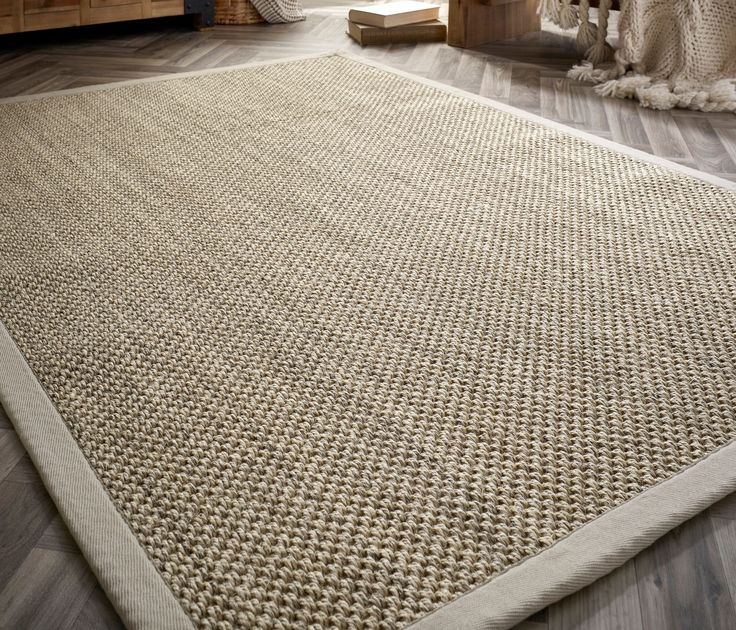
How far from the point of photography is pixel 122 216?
1437mm

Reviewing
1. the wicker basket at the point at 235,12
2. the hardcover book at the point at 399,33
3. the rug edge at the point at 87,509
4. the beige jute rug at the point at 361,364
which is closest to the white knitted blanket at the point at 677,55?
the beige jute rug at the point at 361,364

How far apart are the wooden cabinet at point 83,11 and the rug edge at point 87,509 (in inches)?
69.1

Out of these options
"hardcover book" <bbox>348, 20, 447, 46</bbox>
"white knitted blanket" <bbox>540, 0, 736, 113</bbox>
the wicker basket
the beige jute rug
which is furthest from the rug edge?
the wicker basket

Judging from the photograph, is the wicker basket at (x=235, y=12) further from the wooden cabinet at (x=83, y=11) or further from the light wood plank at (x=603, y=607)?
the light wood plank at (x=603, y=607)

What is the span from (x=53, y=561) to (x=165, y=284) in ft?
1.72

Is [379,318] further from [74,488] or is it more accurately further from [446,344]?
[74,488]

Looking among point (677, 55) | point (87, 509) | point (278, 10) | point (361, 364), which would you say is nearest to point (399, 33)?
point (278, 10)

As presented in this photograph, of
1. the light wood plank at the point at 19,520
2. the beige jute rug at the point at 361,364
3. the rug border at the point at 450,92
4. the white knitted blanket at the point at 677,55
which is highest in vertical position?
the white knitted blanket at the point at 677,55

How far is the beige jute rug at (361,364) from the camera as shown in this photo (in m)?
0.77

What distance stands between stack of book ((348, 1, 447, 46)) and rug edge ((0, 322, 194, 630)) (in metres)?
1.91

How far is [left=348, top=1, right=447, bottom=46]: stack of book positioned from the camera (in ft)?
8.60

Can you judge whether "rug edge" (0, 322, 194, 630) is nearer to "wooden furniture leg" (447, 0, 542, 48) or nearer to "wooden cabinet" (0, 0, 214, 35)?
"wooden cabinet" (0, 0, 214, 35)

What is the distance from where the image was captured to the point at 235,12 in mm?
2910

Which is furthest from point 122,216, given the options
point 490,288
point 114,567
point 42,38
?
point 42,38
